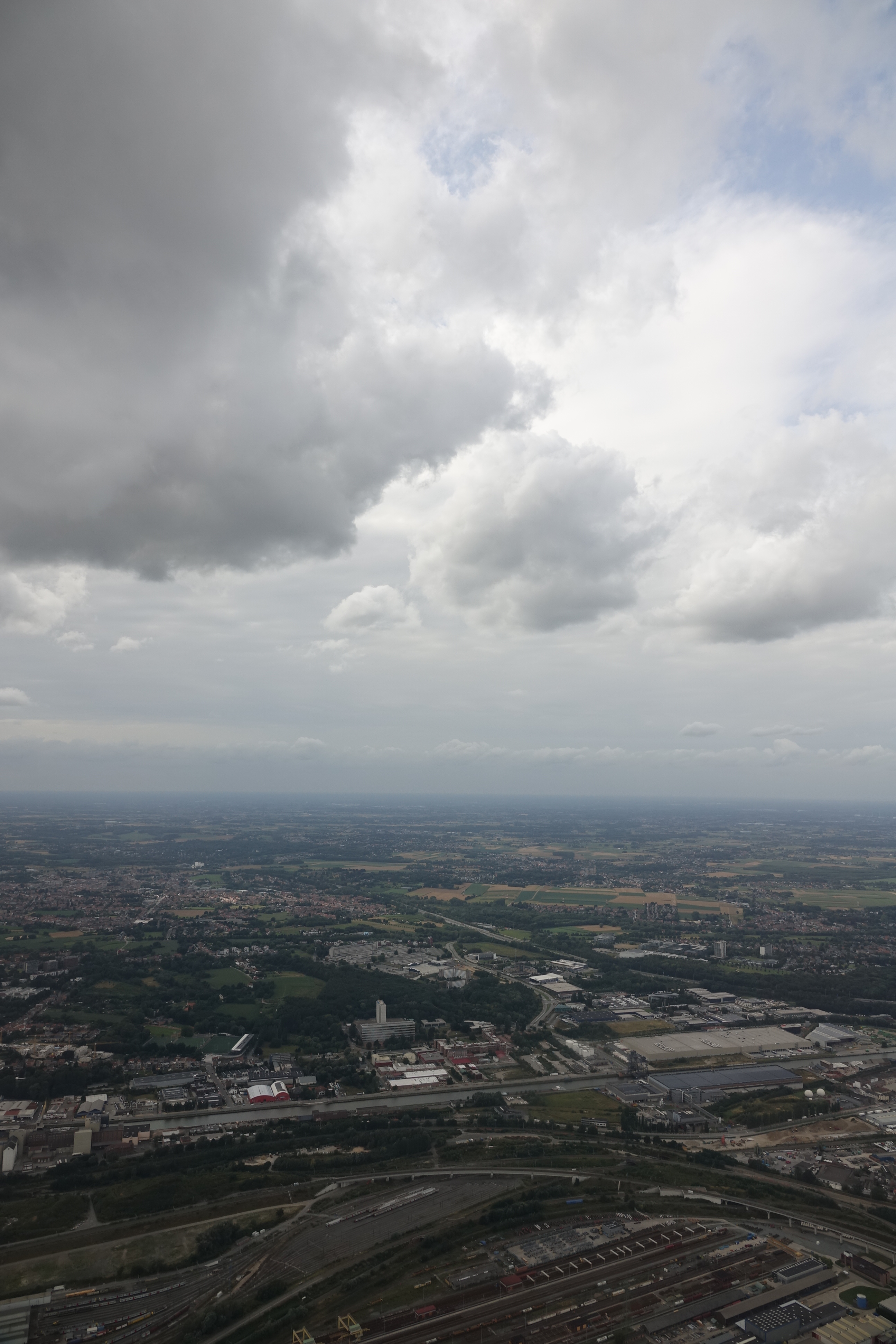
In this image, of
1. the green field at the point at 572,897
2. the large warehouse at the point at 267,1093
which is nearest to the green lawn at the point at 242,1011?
the large warehouse at the point at 267,1093

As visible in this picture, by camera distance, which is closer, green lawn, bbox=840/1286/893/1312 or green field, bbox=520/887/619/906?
green lawn, bbox=840/1286/893/1312

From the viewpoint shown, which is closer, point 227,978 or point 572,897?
point 227,978

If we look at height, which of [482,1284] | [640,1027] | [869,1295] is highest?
[482,1284]

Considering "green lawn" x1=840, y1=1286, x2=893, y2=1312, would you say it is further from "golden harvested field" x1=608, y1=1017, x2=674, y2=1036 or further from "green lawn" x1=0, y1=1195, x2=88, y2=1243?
"golden harvested field" x1=608, y1=1017, x2=674, y2=1036

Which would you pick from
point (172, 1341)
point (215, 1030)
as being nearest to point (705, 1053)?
point (215, 1030)

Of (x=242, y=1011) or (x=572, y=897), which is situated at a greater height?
(x=572, y=897)

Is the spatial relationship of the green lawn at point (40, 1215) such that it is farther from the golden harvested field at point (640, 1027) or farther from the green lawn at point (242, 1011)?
the golden harvested field at point (640, 1027)

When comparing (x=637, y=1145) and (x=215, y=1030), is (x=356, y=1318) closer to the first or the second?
(x=637, y=1145)

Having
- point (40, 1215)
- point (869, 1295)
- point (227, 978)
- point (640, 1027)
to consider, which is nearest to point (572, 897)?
point (640, 1027)

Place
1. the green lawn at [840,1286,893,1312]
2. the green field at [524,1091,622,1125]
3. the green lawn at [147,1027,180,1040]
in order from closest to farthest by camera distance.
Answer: the green lawn at [840,1286,893,1312] → the green field at [524,1091,622,1125] → the green lawn at [147,1027,180,1040]

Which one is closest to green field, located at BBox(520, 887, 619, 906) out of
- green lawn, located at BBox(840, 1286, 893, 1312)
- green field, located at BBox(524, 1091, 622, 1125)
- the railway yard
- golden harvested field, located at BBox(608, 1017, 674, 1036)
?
golden harvested field, located at BBox(608, 1017, 674, 1036)

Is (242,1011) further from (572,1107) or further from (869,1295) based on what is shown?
(869,1295)
